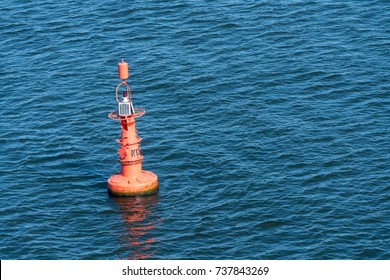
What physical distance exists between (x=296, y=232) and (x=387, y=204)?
5399mm

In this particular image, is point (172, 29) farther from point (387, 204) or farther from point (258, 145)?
point (387, 204)

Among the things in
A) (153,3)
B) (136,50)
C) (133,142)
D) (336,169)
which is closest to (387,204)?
(336,169)

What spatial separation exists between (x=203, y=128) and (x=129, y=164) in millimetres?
9075

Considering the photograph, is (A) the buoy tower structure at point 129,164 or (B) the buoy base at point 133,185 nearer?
(A) the buoy tower structure at point 129,164

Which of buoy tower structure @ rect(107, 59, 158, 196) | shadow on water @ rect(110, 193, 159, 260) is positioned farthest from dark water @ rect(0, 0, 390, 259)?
buoy tower structure @ rect(107, 59, 158, 196)

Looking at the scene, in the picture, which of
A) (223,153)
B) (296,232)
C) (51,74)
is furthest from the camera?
(51,74)

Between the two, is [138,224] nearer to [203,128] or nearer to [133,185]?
[133,185]

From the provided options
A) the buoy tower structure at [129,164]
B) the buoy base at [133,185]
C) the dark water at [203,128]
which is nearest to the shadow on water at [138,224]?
the dark water at [203,128]

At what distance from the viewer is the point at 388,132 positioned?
6412cm

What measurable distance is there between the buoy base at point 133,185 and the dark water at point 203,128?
506mm

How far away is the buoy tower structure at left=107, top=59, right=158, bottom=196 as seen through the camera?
57.2 metres

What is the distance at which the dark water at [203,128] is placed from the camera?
54312 mm

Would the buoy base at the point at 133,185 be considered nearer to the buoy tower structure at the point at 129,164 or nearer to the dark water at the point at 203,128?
the buoy tower structure at the point at 129,164

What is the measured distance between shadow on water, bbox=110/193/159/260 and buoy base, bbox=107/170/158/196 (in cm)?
31
